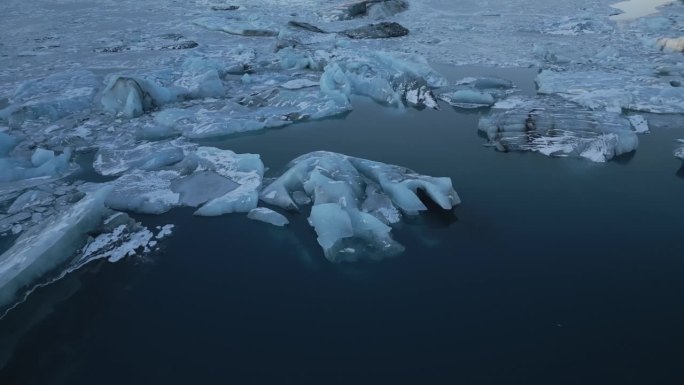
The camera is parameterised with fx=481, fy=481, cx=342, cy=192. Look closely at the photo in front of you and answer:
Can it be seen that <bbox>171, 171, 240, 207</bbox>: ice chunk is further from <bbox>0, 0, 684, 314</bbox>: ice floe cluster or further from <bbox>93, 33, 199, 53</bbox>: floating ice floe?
<bbox>93, 33, 199, 53</bbox>: floating ice floe

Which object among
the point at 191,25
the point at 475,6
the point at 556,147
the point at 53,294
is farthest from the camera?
the point at 475,6

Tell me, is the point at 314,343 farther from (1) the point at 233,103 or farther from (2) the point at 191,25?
(2) the point at 191,25

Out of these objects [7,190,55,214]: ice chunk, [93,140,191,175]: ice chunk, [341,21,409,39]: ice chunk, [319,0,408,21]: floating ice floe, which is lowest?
[7,190,55,214]: ice chunk

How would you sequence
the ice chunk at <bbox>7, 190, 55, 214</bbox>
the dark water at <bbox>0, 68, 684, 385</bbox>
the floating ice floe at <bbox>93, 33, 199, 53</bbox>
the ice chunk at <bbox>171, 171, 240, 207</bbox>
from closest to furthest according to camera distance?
the dark water at <bbox>0, 68, 684, 385</bbox>, the ice chunk at <bbox>7, 190, 55, 214</bbox>, the ice chunk at <bbox>171, 171, 240, 207</bbox>, the floating ice floe at <bbox>93, 33, 199, 53</bbox>

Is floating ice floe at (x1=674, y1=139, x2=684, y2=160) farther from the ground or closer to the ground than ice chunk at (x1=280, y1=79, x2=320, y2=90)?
closer to the ground

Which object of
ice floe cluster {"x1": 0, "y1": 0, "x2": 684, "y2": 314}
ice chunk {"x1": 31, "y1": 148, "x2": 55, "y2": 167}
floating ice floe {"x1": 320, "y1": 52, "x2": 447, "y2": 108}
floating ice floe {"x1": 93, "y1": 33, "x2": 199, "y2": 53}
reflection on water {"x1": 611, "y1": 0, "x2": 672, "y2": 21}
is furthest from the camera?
reflection on water {"x1": 611, "y1": 0, "x2": 672, "y2": 21}

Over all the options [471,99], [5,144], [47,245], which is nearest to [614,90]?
[471,99]

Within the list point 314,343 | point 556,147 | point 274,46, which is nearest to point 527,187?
point 556,147

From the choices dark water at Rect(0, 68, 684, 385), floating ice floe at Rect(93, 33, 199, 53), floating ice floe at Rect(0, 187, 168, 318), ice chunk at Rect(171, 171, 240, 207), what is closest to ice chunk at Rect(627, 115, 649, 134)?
dark water at Rect(0, 68, 684, 385)
